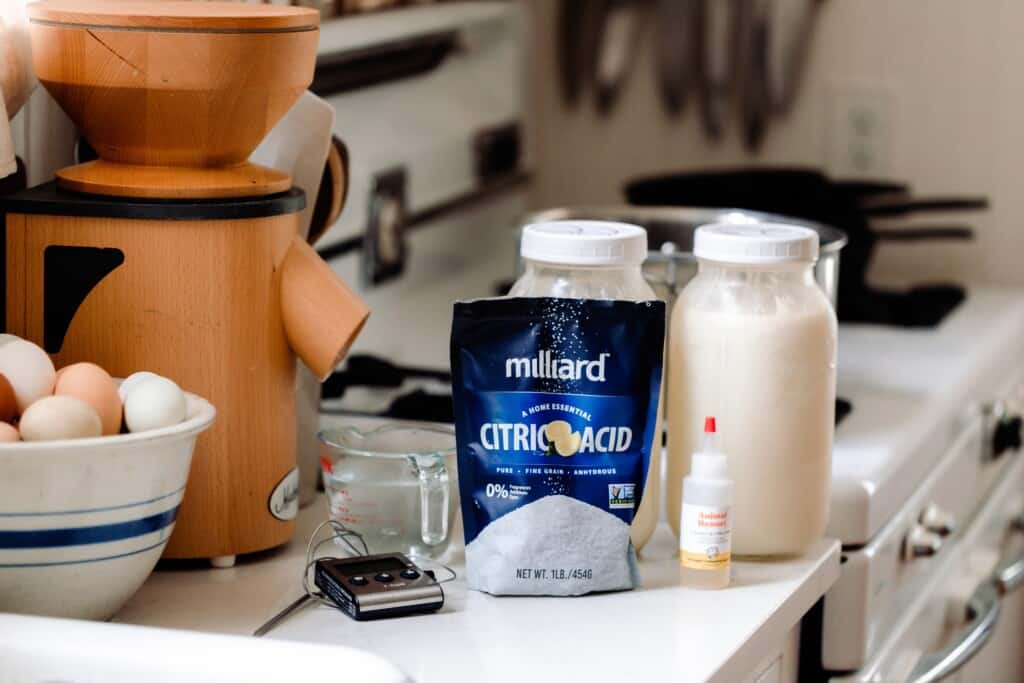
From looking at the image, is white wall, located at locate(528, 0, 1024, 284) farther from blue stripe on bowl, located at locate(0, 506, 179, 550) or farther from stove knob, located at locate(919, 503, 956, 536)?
blue stripe on bowl, located at locate(0, 506, 179, 550)

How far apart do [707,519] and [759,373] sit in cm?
11

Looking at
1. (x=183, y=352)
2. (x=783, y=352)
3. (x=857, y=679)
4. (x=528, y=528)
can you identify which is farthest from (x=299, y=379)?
(x=857, y=679)

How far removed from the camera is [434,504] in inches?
42.5

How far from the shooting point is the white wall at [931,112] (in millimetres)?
2107

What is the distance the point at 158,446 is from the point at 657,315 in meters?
0.33

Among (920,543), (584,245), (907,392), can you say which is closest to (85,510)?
(584,245)

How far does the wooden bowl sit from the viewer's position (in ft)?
3.29

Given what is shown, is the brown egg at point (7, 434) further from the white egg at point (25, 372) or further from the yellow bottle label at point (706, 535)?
the yellow bottle label at point (706, 535)

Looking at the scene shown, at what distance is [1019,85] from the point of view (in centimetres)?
210

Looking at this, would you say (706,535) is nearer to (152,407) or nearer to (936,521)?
(152,407)

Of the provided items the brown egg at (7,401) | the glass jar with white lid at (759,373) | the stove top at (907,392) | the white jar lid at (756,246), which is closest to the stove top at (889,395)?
the stove top at (907,392)

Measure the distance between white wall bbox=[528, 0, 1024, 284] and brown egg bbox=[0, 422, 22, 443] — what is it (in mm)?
1533

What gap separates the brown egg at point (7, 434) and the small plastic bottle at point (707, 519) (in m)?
0.43

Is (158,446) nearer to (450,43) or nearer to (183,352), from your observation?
(183,352)
